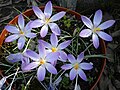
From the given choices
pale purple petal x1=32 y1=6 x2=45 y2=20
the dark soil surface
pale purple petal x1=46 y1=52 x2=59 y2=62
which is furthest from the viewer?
the dark soil surface

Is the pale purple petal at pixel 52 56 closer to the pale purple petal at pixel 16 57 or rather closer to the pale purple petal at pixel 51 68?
the pale purple petal at pixel 51 68

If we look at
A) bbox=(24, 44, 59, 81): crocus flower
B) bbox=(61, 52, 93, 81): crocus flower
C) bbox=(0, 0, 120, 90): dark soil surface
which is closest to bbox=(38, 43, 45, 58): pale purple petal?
bbox=(24, 44, 59, 81): crocus flower

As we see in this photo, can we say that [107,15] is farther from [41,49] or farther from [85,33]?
[41,49]

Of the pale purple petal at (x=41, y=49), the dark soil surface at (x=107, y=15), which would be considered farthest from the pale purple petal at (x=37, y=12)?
the dark soil surface at (x=107, y=15)

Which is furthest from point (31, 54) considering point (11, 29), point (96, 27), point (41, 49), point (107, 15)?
point (107, 15)

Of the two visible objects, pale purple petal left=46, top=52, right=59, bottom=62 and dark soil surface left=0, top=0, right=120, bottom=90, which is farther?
dark soil surface left=0, top=0, right=120, bottom=90

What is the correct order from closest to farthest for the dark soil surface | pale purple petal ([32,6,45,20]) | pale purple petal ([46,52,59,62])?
pale purple petal ([46,52,59,62]), pale purple petal ([32,6,45,20]), the dark soil surface

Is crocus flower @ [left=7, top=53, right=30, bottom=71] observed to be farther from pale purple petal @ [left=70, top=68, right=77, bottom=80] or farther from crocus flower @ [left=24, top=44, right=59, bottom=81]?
pale purple petal @ [left=70, top=68, right=77, bottom=80]

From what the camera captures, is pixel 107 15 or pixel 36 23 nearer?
pixel 36 23

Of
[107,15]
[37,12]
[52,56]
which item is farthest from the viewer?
[107,15]
